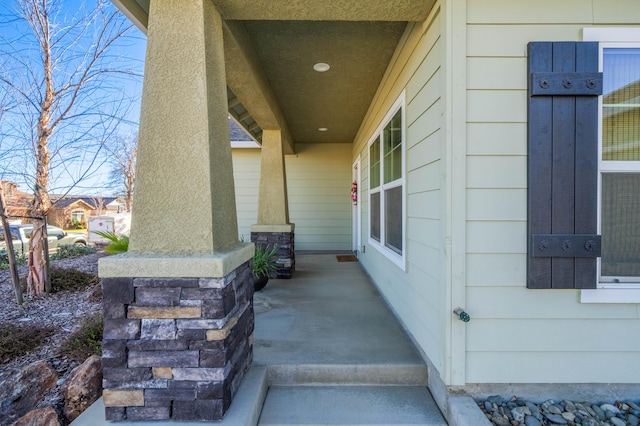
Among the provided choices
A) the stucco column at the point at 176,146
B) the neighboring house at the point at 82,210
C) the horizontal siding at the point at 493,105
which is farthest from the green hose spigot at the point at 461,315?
A: the neighboring house at the point at 82,210

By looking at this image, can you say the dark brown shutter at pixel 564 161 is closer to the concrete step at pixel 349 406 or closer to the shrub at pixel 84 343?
the concrete step at pixel 349 406

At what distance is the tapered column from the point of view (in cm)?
170

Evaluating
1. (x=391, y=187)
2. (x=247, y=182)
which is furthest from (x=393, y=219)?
(x=247, y=182)

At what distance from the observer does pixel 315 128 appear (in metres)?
6.43

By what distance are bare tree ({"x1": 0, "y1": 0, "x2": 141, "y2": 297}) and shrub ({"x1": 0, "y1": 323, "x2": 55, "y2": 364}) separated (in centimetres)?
138

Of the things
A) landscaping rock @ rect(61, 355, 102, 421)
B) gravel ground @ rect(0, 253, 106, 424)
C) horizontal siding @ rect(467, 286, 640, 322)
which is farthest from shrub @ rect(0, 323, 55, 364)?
horizontal siding @ rect(467, 286, 640, 322)

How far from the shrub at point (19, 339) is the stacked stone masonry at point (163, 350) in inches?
71.5

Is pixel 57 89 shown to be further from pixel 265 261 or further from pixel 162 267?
pixel 162 267

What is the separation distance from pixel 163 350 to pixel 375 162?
3.89 meters

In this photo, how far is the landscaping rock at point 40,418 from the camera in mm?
1912

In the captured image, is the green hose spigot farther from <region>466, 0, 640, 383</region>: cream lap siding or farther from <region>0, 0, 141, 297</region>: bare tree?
<region>0, 0, 141, 297</region>: bare tree

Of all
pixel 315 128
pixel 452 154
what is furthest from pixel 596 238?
pixel 315 128

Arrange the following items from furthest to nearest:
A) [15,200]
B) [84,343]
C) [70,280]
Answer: [70,280], [15,200], [84,343]

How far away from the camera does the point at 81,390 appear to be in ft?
7.00
